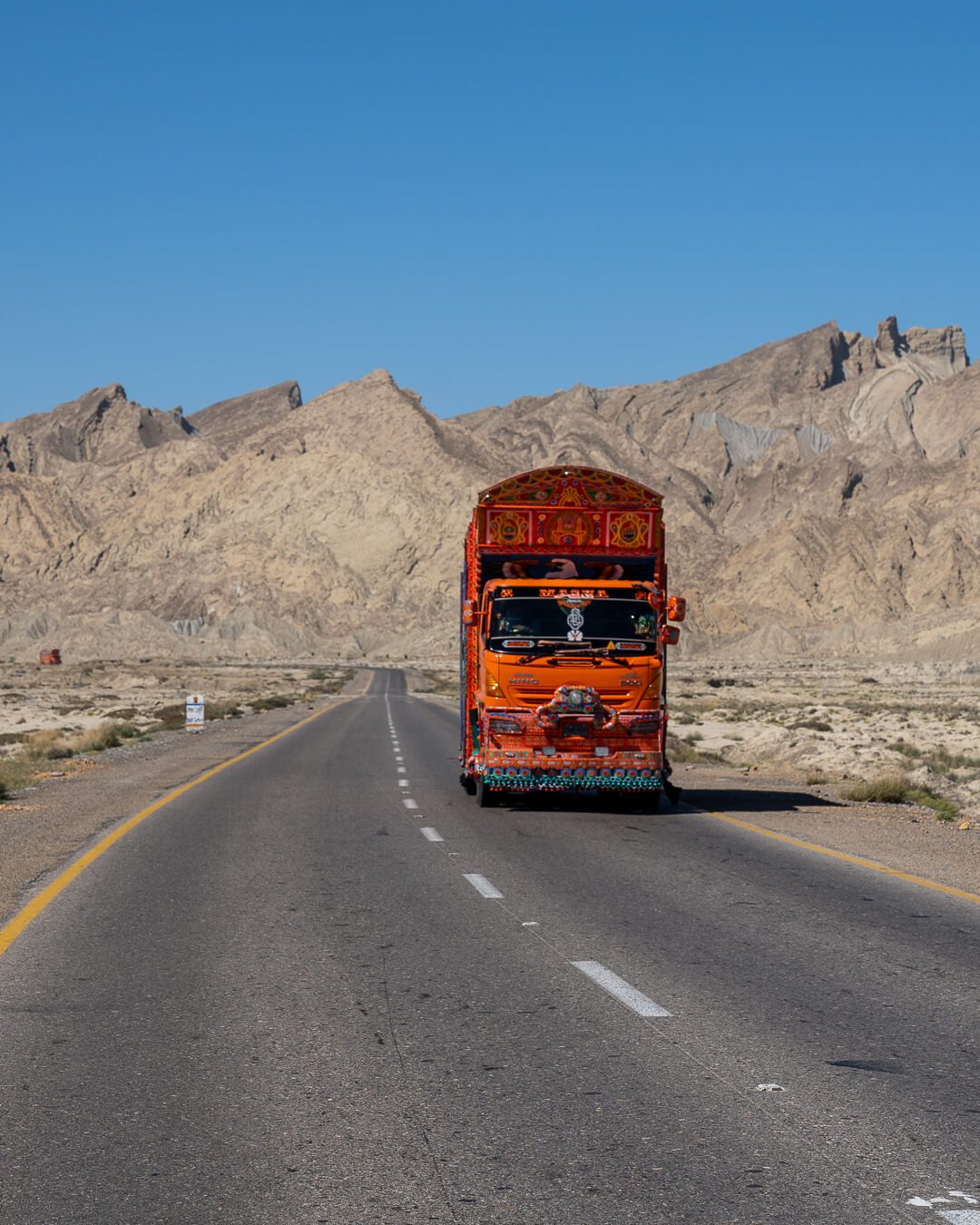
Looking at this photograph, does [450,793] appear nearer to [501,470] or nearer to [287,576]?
[287,576]

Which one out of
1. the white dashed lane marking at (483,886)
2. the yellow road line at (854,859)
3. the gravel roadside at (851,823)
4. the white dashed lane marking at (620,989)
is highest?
the white dashed lane marking at (620,989)

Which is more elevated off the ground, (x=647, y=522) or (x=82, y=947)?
(x=647, y=522)

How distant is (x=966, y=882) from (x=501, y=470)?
172460 mm

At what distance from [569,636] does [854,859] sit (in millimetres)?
5155

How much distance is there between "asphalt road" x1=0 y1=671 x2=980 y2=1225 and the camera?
5078mm

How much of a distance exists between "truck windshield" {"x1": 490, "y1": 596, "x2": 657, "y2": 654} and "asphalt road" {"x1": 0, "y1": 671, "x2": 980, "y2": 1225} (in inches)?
198

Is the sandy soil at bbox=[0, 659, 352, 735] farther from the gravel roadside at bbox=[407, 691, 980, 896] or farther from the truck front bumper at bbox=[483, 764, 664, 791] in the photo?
the truck front bumper at bbox=[483, 764, 664, 791]

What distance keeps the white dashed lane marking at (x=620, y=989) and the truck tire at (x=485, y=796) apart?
33.7 feet

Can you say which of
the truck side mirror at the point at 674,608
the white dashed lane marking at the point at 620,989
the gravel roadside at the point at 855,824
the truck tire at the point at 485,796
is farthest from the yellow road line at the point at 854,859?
the white dashed lane marking at the point at 620,989

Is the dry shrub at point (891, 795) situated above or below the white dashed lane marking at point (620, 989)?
below

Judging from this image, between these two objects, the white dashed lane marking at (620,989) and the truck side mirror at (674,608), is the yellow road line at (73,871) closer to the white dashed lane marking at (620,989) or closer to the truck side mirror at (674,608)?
the white dashed lane marking at (620,989)

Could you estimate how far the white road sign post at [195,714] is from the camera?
41906 mm

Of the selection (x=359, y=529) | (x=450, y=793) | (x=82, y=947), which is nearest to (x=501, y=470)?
(x=359, y=529)

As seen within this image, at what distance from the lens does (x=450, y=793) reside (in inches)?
875
